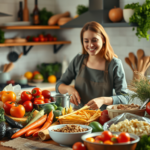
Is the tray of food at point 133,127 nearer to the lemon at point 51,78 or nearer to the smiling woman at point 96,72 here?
the smiling woman at point 96,72

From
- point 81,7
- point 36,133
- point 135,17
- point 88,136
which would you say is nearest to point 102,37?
point 135,17

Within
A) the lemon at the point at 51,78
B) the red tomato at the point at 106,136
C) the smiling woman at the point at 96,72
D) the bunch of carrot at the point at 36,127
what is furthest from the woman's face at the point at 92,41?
the lemon at the point at 51,78

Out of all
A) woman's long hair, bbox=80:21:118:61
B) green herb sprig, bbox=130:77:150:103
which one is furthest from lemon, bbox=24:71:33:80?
green herb sprig, bbox=130:77:150:103

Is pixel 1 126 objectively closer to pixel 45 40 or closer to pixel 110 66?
pixel 110 66

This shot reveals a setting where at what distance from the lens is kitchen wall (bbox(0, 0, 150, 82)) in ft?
11.9

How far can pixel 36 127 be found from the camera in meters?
1.59

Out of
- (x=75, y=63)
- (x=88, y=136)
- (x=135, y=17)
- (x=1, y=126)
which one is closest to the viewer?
(x=88, y=136)

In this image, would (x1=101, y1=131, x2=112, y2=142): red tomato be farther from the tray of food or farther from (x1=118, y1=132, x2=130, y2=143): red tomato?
the tray of food

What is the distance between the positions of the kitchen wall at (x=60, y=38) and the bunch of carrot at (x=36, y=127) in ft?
7.03

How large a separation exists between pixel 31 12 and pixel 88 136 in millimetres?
3599

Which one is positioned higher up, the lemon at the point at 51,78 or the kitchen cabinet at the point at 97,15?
the kitchen cabinet at the point at 97,15

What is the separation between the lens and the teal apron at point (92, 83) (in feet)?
7.70

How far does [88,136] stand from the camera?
113 centimetres

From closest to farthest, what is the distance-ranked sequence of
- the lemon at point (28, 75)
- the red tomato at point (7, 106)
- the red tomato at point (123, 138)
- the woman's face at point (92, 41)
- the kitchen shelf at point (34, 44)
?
the red tomato at point (123, 138) → the red tomato at point (7, 106) → the woman's face at point (92, 41) → the kitchen shelf at point (34, 44) → the lemon at point (28, 75)
